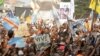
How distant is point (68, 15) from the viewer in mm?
6980

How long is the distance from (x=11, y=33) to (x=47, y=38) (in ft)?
2.38

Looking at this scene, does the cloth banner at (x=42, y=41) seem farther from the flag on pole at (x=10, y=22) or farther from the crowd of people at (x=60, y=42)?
the flag on pole at (x=10, y=22)

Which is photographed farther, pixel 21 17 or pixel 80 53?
pixel 80 53

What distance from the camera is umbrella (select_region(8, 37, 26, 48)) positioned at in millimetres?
6730

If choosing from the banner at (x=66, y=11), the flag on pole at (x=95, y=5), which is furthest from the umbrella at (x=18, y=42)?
the flag on pole at (x=95, y=5)

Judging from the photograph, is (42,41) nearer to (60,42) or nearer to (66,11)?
(60,42)

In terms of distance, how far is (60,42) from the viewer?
7.03 meters

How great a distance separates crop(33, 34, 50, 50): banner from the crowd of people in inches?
2.4

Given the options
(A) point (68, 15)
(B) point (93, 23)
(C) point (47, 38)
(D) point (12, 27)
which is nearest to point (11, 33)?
(D) point (12, 27)

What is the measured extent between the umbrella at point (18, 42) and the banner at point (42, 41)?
260mm

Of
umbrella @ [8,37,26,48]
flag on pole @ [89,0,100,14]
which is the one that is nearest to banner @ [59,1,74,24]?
flag on pole @ [89,0,100,14]

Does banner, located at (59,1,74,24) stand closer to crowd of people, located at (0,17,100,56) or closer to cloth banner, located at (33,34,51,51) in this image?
crowd of people, located at (0,17,100,56)

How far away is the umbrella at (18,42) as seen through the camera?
6730 mm

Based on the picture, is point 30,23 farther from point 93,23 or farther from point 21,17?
point 93,23
